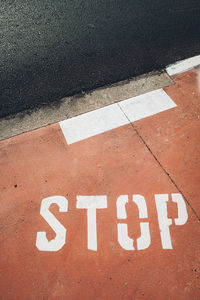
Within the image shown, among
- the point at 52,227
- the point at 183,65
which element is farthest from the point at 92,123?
the point at 183,65

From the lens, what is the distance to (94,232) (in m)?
3.29

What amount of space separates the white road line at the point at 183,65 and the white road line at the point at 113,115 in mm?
618

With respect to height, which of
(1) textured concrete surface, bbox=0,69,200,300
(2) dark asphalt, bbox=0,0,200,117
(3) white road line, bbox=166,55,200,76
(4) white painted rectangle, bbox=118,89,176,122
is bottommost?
(1) textured concrete surface, bbox=0,69,200,300

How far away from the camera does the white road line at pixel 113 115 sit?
4.27m

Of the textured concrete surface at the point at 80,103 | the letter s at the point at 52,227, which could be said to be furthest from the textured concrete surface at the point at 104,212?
the textured concrete surface at the point at 80,103

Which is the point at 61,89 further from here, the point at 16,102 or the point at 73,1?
the point at 73,1

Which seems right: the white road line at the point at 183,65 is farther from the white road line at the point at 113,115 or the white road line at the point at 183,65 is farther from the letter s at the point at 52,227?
the letter s at the point at 52,227

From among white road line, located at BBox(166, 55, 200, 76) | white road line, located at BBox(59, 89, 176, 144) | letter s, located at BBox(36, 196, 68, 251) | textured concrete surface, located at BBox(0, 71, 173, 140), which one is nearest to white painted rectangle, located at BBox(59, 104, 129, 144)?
white road line, located at BBox(59, 89, 176, 144)

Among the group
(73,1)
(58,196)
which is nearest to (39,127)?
(58,196)

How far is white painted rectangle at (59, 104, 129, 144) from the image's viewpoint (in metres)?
4.23

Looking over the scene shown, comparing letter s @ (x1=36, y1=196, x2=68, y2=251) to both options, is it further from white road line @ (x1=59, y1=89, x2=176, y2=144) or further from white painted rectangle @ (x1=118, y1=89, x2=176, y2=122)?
white painted rectangle @ (x1=118, y1=89, x2=176, y2=122)

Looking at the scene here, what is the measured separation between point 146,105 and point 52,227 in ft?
9.01

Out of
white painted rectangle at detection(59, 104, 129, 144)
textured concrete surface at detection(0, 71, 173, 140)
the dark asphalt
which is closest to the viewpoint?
white painted rectangle at detection(59, 104, 129, 144)

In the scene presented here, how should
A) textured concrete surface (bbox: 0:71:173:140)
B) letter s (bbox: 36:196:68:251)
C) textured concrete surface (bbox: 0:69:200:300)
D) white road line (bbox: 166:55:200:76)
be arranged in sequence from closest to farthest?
textured concrete surface (bbox: 0:69:200:300) → letter s (bbox: 36:196:68:251) → textured concrete surface (bbox: 0:71:173:140) → white road line (bbox: 166:55:200:76)
